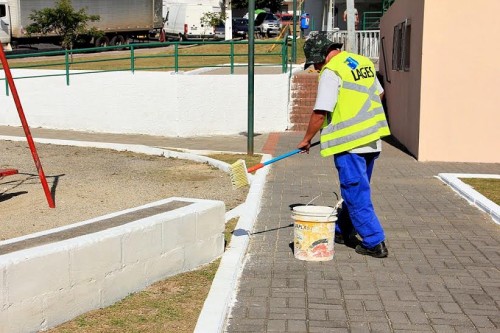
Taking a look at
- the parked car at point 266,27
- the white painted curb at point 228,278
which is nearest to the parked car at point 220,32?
the parked car at point 266,27

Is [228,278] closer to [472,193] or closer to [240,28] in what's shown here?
[472,193]

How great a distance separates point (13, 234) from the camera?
28.1ft

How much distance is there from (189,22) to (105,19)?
9.28 m

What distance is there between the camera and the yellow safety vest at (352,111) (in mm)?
7043

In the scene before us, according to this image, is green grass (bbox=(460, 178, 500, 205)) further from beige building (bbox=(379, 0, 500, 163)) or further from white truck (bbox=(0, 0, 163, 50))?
white truck (bbox=(0, 0, 163, 50))

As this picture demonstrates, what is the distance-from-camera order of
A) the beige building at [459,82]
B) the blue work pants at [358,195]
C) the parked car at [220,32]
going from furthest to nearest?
the parked car at [220,32], the beige building at [459,82], the blue work pants at [358,195]

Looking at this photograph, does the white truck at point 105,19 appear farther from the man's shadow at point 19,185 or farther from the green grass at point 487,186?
the green grass at point 487,186

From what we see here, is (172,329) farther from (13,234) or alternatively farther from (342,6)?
(342,6)

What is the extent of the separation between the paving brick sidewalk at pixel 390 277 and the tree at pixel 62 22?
27.8 metres

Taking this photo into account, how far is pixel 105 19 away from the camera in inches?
1590

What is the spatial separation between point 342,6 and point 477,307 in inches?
1588

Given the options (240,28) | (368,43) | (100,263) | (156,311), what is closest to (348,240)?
(156,311)

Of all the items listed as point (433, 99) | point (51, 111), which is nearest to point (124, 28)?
point (51, 111)

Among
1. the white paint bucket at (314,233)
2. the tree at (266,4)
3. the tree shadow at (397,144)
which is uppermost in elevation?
the tree at (266,4)
